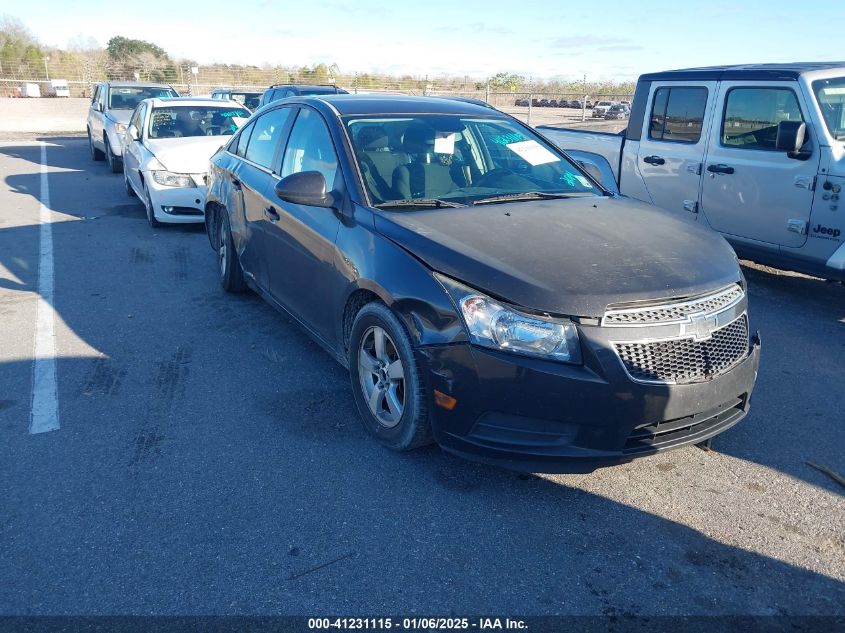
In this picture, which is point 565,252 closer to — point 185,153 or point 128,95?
point 185,153

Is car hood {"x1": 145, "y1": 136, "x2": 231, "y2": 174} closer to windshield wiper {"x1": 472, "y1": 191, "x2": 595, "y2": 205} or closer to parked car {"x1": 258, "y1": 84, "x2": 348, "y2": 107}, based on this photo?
parked car {"x1": 258, "y1": 84, "x2": 348, "y2": 107}

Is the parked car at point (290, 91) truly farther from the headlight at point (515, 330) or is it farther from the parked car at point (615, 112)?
the parked car at point (615, 112)

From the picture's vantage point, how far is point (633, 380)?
2916 millimetres

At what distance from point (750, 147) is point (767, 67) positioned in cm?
77

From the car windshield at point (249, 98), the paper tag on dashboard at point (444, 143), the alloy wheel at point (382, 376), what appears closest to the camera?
the alloy wheel at point (382, 376)

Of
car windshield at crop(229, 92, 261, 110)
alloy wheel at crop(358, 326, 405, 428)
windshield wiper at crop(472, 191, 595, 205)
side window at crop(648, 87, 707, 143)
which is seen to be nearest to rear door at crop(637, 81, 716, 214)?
side window at crop(648, 87, 707, 143)

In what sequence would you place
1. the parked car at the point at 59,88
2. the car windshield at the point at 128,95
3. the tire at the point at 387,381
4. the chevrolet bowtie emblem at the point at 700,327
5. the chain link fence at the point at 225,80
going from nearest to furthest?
the chevrolet bowtie emblem at the point at 700,327 → the tire at the point at 387,381 → the car windshield at the point at 128,95 → the chain link fence at the point at 225,80 → the parked car at the point at 59,88

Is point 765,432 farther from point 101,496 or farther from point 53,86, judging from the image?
point 53,86

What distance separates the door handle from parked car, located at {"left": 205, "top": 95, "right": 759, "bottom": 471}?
8.43 feet

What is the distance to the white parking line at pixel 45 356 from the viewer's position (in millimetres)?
4051

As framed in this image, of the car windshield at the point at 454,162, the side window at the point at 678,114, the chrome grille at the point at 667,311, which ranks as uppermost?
the side window at the point at 678,114

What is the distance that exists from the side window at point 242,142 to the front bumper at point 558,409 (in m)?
3.39

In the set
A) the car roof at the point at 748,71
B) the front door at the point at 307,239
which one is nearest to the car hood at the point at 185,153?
the front door at the point at 307,239

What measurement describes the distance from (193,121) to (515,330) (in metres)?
8.90
